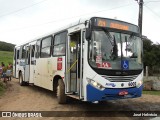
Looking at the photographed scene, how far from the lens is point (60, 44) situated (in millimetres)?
12094

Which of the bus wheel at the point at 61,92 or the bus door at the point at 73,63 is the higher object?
the bus door at the point at 73,63

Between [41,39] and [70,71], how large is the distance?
4388mm

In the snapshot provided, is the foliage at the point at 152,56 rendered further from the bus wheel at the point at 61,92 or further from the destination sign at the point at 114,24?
the destination sign at the point at 114,24

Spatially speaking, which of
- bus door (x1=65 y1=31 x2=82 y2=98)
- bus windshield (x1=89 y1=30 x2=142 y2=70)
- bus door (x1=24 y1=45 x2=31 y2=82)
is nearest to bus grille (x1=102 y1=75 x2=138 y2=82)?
bus windshield (x1=89 y1=30 x2=142 y2=70)

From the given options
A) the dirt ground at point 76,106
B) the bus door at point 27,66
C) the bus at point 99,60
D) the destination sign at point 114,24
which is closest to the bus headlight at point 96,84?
the bus at point 99,60

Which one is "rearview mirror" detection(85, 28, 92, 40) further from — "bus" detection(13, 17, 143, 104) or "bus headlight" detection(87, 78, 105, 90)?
"bus headlight" detection(87, 78, 105, 90)

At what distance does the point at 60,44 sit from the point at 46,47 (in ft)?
6.75

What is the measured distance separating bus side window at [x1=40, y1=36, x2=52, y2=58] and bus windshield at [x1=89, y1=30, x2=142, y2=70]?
4312 millimetres

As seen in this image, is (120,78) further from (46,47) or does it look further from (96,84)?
(46,47)

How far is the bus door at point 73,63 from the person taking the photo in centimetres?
1031

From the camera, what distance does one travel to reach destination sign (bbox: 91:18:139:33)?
968 centimetres

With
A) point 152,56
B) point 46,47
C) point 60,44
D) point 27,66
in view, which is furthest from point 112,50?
point 152,56

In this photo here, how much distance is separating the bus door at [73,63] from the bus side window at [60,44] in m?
0.47

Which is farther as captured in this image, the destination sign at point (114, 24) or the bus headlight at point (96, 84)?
the destination sign at point (114, 24)
